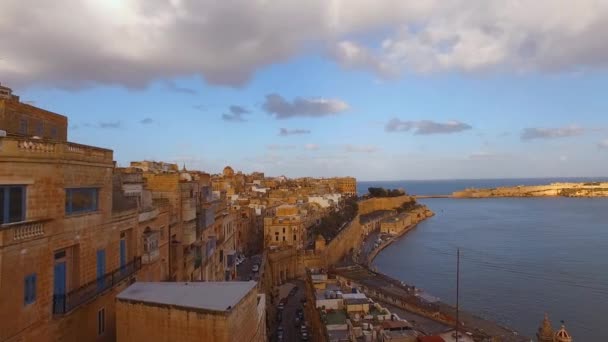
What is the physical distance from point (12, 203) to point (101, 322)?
10.2 ft

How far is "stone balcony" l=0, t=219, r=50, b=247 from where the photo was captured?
5.49 m

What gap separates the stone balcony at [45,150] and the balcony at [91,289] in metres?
1.98

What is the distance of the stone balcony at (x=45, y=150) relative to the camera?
577 cm

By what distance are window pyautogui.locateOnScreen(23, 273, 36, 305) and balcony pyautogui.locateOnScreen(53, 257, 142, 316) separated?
53 cm

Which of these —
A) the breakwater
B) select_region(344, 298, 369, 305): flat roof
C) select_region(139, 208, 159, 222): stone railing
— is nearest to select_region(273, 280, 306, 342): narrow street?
the breakwater

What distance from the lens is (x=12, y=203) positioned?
19.1ft

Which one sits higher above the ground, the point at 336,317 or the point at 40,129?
the point at 40,129

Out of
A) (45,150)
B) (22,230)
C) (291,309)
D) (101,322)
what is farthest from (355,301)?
(22,230)

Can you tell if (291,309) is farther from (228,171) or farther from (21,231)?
(228,171)

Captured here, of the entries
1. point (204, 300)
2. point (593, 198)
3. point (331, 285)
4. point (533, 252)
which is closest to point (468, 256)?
point (533, 252)

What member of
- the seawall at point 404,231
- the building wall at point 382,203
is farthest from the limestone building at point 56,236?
the building wall at point 382,203

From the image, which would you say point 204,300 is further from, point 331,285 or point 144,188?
point 331,285

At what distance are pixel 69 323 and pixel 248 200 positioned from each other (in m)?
40.8

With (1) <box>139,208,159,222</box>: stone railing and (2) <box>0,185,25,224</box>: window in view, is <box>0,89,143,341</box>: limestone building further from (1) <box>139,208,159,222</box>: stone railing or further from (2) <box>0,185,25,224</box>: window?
(1) <box>139,208,159,222</box>: stone railing
